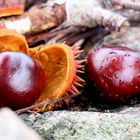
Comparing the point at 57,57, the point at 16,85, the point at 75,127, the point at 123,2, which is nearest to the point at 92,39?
the point at 123,2

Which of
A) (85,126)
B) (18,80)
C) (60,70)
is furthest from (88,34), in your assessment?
(85,126)

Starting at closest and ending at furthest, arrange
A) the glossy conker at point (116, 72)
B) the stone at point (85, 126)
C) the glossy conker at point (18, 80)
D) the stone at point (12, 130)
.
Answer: the stone at point (12, 130)
the stone at point (85, 126)
the glossy conker at point (18, 80)
the glossy conker at point (116, 72)

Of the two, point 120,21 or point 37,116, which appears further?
point 120,21

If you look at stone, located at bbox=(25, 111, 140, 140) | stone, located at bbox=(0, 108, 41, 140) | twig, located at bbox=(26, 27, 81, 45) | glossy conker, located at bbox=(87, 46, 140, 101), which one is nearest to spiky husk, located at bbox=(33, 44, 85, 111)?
glossy conker, located at bbox=(87, 46, 140, 101)

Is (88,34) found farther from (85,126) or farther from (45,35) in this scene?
(85,126)

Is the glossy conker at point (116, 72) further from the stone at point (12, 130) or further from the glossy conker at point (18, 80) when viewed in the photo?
the stone at point (12, 130)

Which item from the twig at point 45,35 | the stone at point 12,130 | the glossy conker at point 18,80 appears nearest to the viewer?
the stone at point 12,130

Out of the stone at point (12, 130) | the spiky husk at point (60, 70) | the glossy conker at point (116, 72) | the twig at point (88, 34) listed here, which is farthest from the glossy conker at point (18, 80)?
the twig at point (88, 34)

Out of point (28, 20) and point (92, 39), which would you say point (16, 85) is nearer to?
point (28, 20)

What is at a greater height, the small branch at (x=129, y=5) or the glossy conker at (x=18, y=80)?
the small branch at (x=129, y=5)
